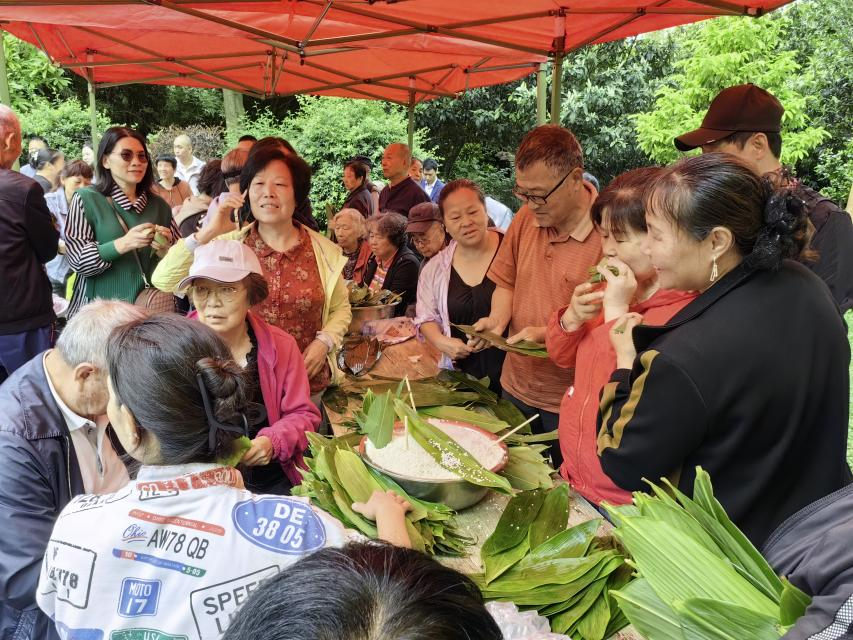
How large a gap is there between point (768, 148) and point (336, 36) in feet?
12.3

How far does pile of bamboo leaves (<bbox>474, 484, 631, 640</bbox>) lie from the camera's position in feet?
5.01

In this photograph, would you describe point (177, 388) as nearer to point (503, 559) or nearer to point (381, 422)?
point (381, 422)

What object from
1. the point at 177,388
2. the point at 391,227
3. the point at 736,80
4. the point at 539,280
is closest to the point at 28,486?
the point at 177,388

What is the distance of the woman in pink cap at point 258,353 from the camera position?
2322 mm

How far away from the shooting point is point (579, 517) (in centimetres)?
192

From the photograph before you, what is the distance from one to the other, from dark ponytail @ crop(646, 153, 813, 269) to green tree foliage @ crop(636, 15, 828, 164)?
12193mm

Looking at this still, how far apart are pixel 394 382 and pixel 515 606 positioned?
1.73 meters

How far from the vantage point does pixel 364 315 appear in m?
4.14

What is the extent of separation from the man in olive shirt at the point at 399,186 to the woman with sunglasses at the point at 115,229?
357 cm

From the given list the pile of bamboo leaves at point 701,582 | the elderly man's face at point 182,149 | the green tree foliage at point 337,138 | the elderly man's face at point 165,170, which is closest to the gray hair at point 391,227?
the pile of bamboo leaves at point 701,582

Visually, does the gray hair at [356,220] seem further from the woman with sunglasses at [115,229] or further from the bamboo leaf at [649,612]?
the bamboo leaf at [649,612]

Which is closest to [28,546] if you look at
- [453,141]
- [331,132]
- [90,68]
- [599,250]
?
[599,250]

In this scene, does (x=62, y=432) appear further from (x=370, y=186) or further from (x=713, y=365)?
(x=370, y=186)

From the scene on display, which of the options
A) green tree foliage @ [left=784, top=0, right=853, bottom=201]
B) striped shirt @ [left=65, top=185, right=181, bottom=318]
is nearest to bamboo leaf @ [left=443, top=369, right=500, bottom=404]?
striped shirt @ [left=65, top=185, right=181, bottom=318]
